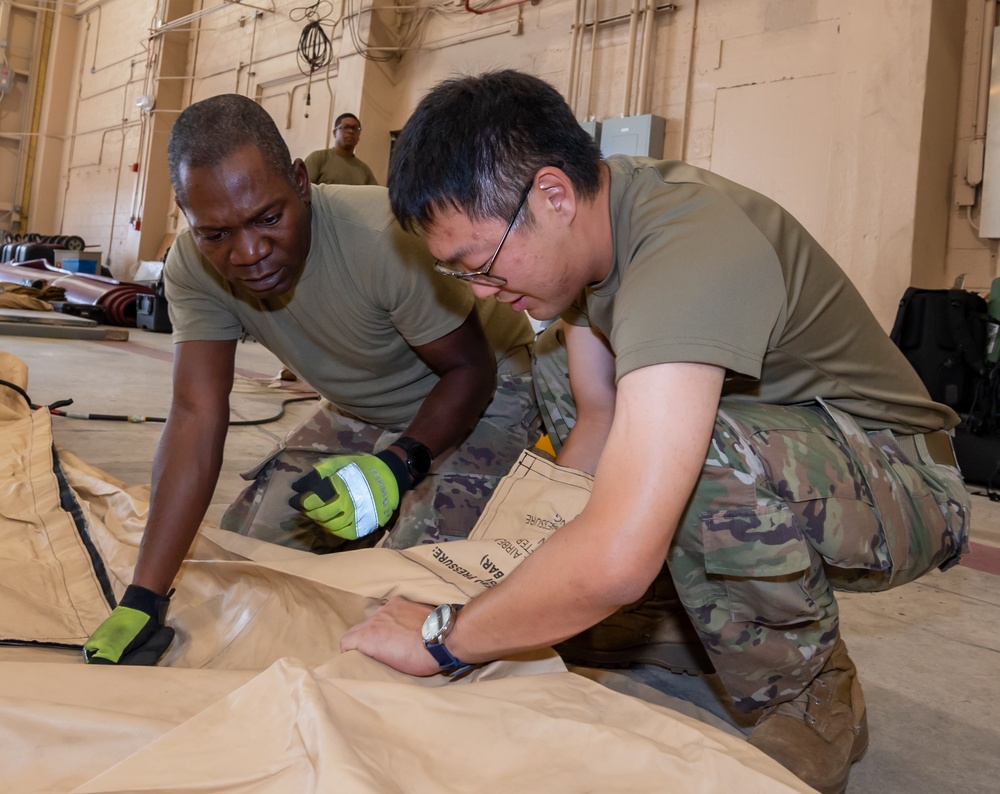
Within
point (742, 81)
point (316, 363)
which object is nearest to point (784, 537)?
point (316, 363)

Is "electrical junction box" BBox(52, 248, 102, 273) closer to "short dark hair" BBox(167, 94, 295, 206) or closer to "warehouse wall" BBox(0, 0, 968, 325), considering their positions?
"warehouse wall" BBox(0, 0, 968, 325)

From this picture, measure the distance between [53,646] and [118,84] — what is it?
12584mm

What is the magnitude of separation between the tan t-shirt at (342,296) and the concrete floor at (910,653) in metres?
0.72

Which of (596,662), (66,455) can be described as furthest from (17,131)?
(596,662)

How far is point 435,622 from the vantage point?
0.99 m

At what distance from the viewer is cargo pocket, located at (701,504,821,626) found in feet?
3.55

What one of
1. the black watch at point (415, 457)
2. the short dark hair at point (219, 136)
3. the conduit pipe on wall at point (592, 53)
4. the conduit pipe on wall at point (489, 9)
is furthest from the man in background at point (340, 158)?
the black watch at point (415, 457)

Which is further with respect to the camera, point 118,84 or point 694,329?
point 118,84

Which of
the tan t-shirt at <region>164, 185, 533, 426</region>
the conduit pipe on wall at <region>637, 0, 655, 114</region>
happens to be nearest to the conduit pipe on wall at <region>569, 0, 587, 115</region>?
the conduit pipe on wall at <region>637, 0, 655, 114</region>

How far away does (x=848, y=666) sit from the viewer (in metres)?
1.29

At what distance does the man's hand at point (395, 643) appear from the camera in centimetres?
96

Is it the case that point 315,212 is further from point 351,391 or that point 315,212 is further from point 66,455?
point 66,455

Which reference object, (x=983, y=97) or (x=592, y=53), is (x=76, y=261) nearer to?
(x=592, y=53)

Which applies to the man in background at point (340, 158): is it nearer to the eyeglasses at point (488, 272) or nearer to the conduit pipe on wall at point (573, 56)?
the conduit pipe on wall at point (573, 56)
